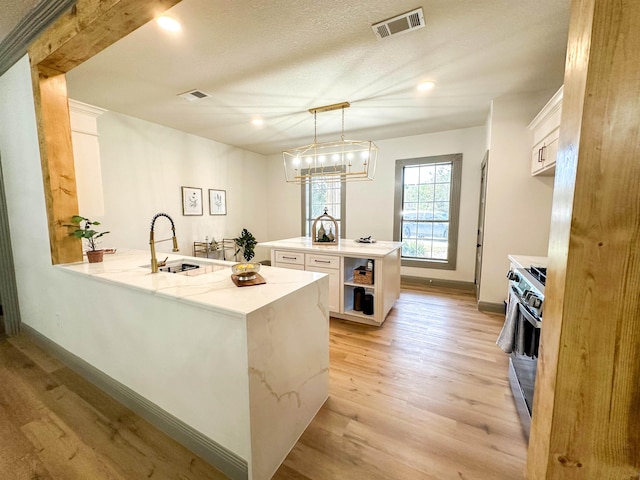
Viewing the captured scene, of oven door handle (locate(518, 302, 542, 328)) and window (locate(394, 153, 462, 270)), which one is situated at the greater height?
window (locate(394, 153, 462, 270))

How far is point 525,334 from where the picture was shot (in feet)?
5.31

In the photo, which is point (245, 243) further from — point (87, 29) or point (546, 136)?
point (546, 136)

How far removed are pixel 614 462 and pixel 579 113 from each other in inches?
38.2

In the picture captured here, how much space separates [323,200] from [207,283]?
452 centimetres

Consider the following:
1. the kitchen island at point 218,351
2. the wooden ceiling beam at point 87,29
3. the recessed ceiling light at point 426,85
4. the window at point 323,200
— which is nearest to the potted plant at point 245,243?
the window at point 323,200

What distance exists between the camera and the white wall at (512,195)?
3.08 metres

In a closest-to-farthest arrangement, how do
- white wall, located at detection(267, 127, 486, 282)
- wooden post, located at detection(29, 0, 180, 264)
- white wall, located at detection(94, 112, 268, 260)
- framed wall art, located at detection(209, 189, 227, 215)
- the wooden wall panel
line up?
wooden post, located at detection(29, 0, 180, 264), the wooden wall panel, white wall, located at detection(94, 112, 268, 260), white wall, located at detection(267, 127, 486, 282), framed wall art, located at detection(209, 189, 227, 215)

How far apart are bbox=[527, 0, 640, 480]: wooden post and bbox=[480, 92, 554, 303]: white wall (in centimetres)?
291

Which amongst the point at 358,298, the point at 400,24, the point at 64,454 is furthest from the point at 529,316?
the point at 64,454

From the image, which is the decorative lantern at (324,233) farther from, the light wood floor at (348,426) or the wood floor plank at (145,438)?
the wood floor plank at (145,438)

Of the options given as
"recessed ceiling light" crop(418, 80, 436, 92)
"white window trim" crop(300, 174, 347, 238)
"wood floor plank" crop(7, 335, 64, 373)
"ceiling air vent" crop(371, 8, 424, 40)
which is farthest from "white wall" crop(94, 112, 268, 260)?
"recessed ceiling light" crop(418, 80, 436, 92)

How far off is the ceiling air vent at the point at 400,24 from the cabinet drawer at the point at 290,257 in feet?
7.52

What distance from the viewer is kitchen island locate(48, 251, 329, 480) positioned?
1.21 meters

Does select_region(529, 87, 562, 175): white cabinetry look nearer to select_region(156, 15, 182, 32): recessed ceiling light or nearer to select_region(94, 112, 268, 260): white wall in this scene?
select_region(156, 15, 182, 32): recessed ceiling light
